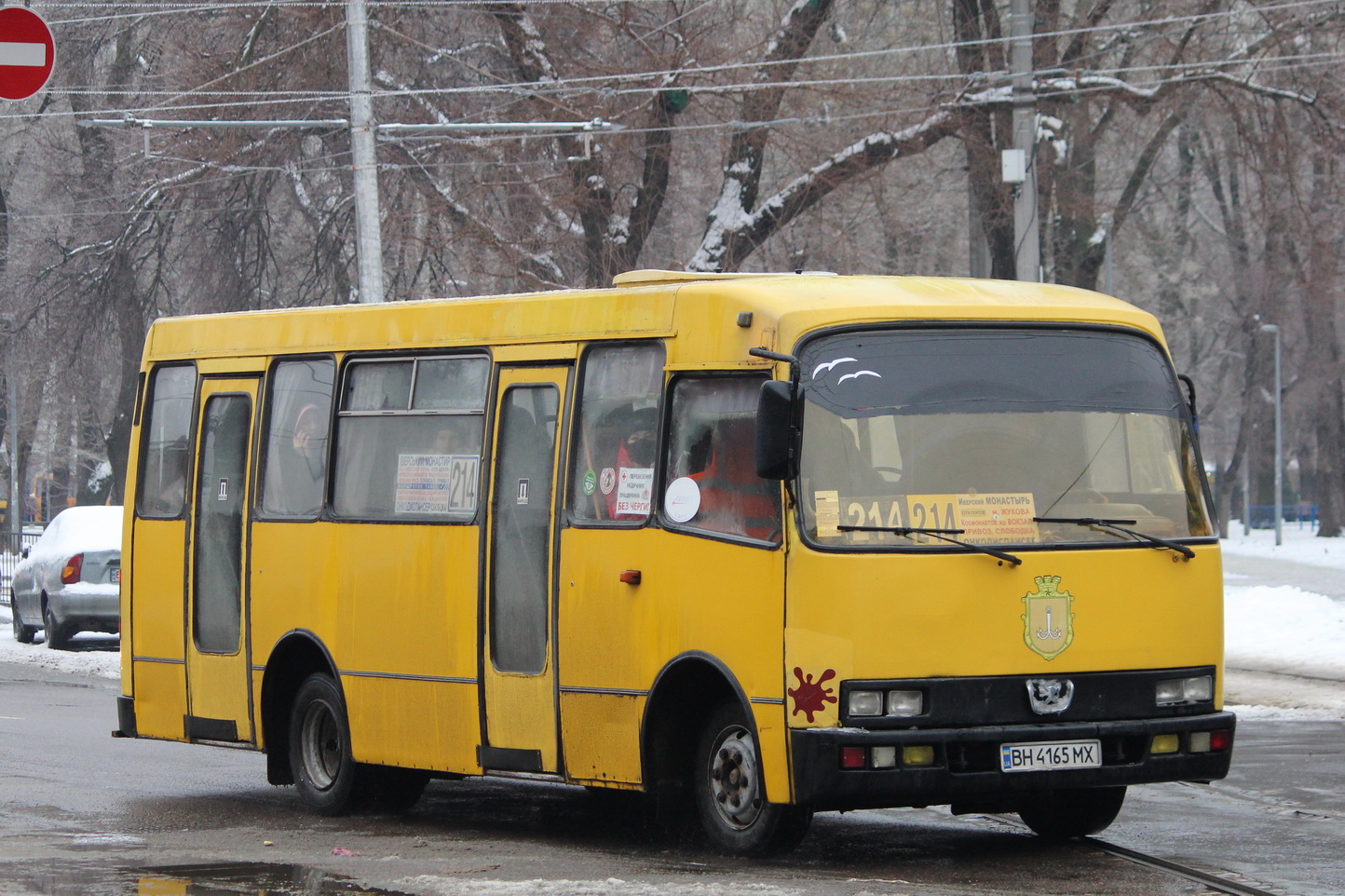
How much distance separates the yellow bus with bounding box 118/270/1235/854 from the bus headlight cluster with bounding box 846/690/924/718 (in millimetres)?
10

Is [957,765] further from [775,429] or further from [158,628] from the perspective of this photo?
[158,628]

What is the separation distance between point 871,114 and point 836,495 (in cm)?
1795

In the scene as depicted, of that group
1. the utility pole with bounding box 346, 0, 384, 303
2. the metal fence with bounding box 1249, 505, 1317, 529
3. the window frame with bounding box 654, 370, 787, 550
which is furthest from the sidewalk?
the metal fence with bounding box 1249, 505, 1317, 529

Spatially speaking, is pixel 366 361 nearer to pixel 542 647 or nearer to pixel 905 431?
pixel 542 647

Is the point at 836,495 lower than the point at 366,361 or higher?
lower

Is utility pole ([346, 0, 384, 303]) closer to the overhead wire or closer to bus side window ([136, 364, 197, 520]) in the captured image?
the overhead wire

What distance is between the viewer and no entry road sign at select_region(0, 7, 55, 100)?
33.9 ft

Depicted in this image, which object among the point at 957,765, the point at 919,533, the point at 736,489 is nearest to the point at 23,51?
the point at 736,489

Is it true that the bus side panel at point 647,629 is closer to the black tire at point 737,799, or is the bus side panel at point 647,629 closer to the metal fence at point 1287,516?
the black tire at point 737,799

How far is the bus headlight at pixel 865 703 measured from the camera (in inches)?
317

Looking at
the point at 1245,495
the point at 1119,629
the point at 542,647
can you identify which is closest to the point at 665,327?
the point at 542,647

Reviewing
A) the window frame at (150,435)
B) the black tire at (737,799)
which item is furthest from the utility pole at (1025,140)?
the black tire at (737,799)

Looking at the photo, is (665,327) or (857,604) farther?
(665,327)

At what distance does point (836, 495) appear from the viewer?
8.25 meters
